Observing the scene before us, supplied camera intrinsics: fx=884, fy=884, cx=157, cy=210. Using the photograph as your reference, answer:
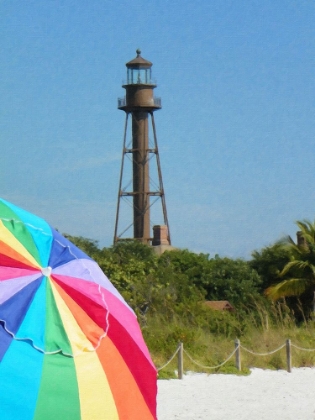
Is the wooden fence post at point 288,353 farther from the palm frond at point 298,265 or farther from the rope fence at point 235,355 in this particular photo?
the palm frond at point 298,265

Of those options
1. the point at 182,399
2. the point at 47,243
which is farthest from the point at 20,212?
the point at 182,399

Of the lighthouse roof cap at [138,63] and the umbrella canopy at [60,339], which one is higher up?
the lighthouse roof cap at [138,63]

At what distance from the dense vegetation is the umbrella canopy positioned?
473 inches

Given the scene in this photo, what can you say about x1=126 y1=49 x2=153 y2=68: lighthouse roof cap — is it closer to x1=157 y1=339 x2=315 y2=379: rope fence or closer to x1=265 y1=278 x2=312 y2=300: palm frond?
x1=265 y1=278 x2=312 y2=300: palm frond

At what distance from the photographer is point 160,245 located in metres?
49.6

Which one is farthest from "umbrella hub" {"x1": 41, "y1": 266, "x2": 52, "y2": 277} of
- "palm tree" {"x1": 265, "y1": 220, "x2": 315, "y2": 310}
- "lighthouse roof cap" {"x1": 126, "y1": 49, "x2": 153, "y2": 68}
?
"lighthouse roof cap" {"x1": 126, "y1": 49, "x2": 153, "y2": 68}

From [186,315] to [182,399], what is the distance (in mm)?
10978

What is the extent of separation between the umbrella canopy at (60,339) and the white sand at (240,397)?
777 centimetres

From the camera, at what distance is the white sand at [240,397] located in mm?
14008

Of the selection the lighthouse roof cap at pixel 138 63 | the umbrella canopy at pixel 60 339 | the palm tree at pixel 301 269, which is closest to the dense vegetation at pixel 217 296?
the palm tree at pixel 301 269

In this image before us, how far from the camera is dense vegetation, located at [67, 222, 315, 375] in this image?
19.9m

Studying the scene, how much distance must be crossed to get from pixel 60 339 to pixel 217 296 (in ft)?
111

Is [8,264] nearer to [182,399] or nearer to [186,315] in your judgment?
[182,399]

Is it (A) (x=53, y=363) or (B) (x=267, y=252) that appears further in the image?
(B) (x=267, y=252)
